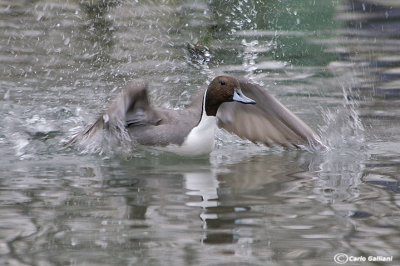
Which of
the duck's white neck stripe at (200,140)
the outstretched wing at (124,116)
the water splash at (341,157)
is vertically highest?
the outstretched wing at (124,116)

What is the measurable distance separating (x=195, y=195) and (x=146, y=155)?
1.56 meters

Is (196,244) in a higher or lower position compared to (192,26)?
lower

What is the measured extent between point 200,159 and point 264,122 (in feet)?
2.16

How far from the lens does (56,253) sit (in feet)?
14.4

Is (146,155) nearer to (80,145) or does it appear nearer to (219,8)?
(80,145)

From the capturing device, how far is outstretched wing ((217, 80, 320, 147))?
7227mm

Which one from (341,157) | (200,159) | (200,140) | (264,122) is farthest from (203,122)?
(341,157)

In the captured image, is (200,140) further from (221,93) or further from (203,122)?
(221,93)

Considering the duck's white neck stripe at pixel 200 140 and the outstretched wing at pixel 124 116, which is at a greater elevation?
the outstretched wing at pixel 124 116

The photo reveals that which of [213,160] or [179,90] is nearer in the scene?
[213,160]

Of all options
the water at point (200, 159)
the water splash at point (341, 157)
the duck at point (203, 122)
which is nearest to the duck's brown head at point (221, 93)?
the duck at point (203, 122)

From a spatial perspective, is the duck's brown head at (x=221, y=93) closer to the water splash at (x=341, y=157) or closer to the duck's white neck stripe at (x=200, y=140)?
the duck's white neck stripe at (x=200, y=140)

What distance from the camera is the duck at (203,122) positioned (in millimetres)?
7047

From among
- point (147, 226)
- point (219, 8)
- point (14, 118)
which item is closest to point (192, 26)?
point (219, 8)
